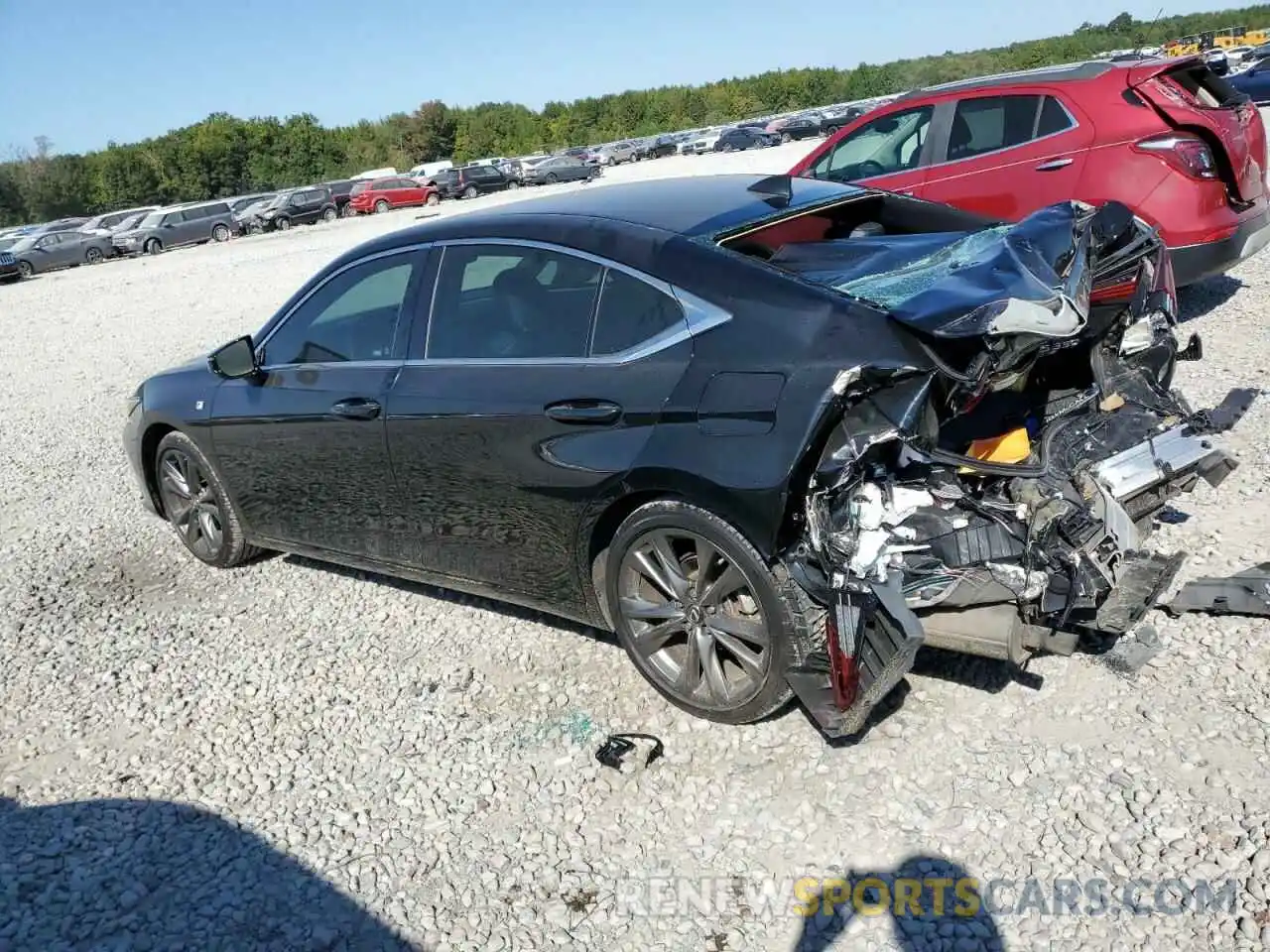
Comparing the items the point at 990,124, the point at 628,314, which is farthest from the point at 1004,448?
the point at 990,124

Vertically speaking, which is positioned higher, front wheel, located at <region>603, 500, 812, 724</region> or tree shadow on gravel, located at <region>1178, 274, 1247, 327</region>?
front wheel, located at <region>603, 500, 812, 724</region>

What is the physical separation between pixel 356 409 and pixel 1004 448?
258cm

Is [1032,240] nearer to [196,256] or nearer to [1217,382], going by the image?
[1217,382]

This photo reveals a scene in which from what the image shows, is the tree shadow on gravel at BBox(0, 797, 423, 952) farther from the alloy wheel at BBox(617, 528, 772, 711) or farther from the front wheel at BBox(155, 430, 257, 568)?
the front wheel at BBox(155, 430, 257, 568)

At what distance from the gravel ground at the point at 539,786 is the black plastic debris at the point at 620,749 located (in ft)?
0.13

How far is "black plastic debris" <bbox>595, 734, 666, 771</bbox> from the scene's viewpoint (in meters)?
3.39

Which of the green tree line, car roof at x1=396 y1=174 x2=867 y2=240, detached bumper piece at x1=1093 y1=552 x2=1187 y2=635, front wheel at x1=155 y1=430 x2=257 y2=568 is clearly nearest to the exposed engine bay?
detached bumper piece at x1=1093 y1=552 x2=1187 y2=635

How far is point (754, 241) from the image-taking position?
3.61 metres

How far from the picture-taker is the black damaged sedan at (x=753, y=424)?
3041 millimetres

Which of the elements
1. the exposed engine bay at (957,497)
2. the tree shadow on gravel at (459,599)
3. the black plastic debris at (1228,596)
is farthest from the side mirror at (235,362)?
the black plastic debris at (1228,596)

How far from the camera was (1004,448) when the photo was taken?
386cm

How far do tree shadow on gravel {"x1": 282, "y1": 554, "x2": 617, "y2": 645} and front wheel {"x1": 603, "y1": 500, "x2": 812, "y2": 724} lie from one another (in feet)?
1.94

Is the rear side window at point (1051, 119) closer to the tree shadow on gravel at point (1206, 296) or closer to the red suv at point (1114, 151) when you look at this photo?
the red suv at point (1114, 151)

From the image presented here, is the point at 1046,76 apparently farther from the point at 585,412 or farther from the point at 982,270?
the point at 585,412
